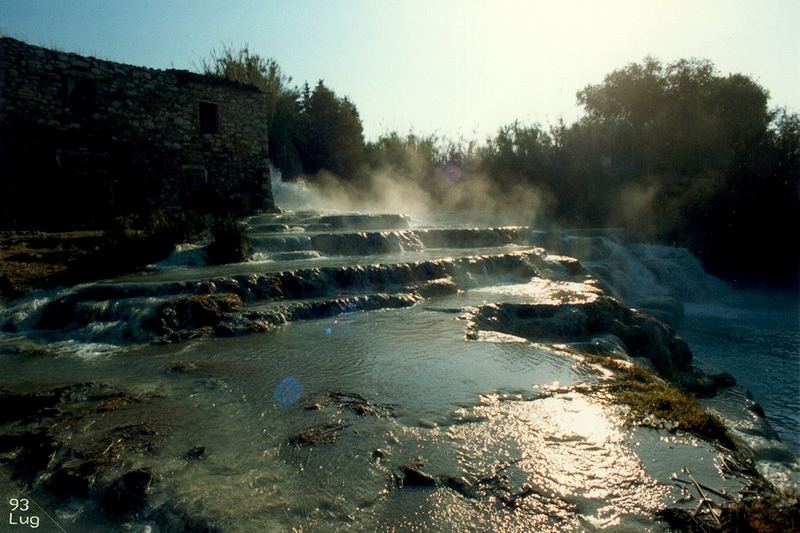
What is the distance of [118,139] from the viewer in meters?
10.6

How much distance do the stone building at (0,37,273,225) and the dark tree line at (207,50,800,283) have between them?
23.9 feet

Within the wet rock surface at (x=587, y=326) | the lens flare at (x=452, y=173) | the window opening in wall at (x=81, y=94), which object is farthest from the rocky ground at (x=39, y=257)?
the lens flare at (x=452, y=173)

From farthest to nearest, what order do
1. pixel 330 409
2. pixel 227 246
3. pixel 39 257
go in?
pixel 227 246 → pixel 39 257 → pixel 330 409

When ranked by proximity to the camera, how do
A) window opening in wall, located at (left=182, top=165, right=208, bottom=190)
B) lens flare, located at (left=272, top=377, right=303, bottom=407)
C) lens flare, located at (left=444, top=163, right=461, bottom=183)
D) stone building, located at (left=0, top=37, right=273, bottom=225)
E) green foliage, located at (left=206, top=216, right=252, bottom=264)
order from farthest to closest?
1. lens flare, located at (left=444, top=163, right=461, bottom=183)
2. window opening in wall, located at (left=182, top=165, right=208, bottom=190)
3. stone building, located at (left=0, top=37, right=273, bottom=225)
4. green foliage, located at (left=206, top=216, right=252, bottom=264)
5. lens flare, located at (left=272, top=377, right=303, bottom=407)

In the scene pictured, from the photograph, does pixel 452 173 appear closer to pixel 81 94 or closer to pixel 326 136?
pixel 326 136

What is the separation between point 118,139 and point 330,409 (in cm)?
958

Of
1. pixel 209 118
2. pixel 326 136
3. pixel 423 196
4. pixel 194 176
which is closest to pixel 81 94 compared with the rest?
pixel 194 176

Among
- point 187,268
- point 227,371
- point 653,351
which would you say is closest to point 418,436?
point 227,371

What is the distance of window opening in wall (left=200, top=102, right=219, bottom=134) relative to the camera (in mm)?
12406

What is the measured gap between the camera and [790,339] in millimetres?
9195

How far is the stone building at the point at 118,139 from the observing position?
923 centimetres

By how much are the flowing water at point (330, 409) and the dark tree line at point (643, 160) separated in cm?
903

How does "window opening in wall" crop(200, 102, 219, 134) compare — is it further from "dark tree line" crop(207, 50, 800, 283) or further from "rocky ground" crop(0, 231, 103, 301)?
"dark tree line" crop(207, 50, 800, 283)

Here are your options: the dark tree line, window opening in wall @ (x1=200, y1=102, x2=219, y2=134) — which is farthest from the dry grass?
the dark tree line
